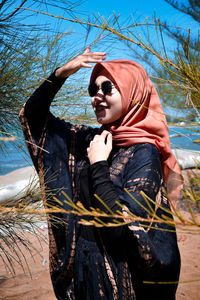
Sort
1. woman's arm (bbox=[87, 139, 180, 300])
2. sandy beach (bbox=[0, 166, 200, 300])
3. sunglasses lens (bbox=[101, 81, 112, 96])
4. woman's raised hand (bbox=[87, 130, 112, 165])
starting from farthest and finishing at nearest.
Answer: sandy beach (bbox=[0, 166, 200, 300]) < sunglasses lens (bbox=[101, 81, 112, 96]) < woman's raised hand (bbox=[87, 130, 112, 165]) < woman's arm (bbox=[87, 139, 180, 300])

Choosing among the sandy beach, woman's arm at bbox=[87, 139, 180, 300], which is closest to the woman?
woman's arm at bbox=[87, 139, 180, 300]

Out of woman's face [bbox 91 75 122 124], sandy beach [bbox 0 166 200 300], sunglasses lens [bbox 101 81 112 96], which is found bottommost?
sandy beach [bbox 0 166 200 300]

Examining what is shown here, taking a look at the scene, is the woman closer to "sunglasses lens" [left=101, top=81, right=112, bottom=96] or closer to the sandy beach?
"sunglasses lens" [left=101, top=81, right=112, bottom=96]

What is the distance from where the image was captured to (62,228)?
903 mm

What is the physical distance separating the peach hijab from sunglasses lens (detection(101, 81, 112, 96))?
0.09 feet

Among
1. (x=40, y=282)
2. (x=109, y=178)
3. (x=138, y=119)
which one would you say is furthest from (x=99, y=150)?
(x=40, y=282)

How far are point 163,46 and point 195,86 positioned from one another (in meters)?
0.12

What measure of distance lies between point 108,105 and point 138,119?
14 centimetres

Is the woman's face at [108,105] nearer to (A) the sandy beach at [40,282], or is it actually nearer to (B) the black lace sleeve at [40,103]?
(B) the black lace sleeve at [40,103]

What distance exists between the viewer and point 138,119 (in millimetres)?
958

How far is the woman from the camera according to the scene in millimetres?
724

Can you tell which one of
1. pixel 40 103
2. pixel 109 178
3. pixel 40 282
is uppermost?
pixel 40 103

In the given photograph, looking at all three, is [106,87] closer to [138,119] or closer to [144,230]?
[138,119]

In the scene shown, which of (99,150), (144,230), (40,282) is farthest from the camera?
(40,282)
